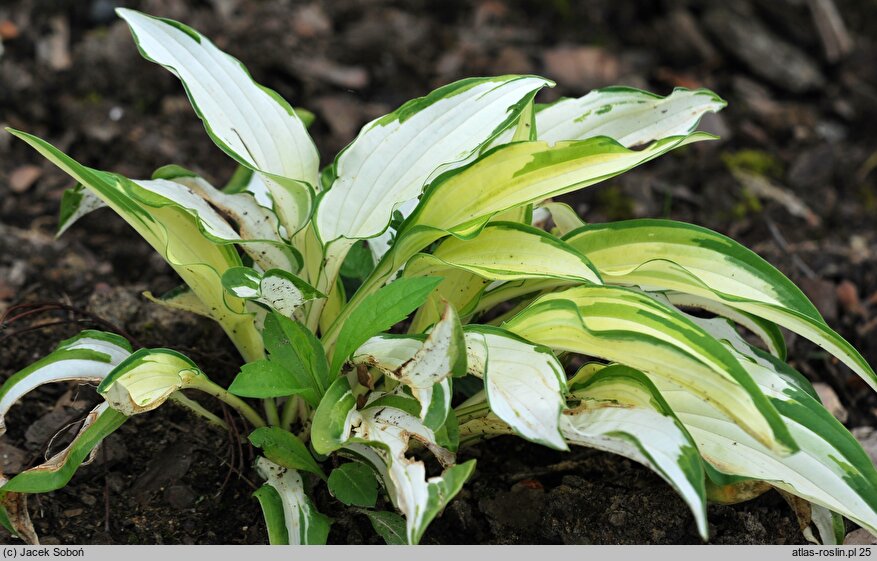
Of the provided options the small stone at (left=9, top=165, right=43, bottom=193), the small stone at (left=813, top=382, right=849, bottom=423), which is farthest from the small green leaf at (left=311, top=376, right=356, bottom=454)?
the small stone at (left=9, top=165, right=43, bottom=193)

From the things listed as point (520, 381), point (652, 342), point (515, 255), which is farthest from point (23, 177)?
point (652, 342)

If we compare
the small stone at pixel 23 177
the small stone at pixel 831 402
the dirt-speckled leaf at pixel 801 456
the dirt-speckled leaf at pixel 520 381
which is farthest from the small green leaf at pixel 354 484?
the small stone at pixel 23 177

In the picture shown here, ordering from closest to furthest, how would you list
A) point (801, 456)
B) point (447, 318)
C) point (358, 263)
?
point (447, 318) < point (801, 456) < point (358, 263)

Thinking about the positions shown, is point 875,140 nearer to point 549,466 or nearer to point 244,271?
point 549,466

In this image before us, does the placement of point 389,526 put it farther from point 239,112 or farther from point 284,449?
point 239,112

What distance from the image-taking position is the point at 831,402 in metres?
1.86

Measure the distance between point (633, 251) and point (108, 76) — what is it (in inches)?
69.8

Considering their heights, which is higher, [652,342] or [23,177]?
[652,342]

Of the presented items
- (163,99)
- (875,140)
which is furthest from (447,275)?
(875,140)

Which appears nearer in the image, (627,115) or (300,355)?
(300,355)

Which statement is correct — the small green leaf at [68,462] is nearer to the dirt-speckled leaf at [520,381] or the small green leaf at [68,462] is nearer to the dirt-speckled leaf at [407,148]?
the dirt-speckled leaf at [407,148]

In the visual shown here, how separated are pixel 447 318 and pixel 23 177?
5.54 ft

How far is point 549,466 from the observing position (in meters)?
1.60

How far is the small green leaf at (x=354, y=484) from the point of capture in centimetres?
134
